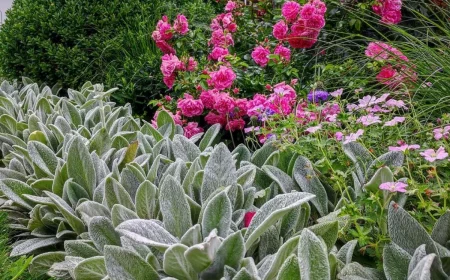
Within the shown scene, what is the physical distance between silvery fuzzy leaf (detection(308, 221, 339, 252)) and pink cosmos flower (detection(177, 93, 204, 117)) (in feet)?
6.15

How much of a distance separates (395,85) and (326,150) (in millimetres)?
1162

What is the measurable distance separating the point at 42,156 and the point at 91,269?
0.93 meters

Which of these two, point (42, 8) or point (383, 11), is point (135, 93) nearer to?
point (42, 8)

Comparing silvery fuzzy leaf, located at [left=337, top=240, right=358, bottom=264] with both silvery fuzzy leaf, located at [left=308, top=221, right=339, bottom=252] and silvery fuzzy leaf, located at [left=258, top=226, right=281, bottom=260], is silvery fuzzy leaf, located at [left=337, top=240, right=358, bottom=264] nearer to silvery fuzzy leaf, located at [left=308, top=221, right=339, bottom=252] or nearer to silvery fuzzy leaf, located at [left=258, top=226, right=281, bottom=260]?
silvery fuzzy leaf, located at [left=308, top=221, right=339, bottom=252]

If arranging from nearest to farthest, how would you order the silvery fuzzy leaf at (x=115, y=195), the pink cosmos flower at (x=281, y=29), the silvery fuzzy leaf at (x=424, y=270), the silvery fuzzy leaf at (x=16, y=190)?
the silvery fuzzy leaf at (x=424, y=270), the silvery fuzzy leaf at (x=115, y=195), the silvery fuzzy leaf at (x=16, y=190), the pink cosmos flower at (x=281, y=29)

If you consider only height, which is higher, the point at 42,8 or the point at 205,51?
the point at 42,8

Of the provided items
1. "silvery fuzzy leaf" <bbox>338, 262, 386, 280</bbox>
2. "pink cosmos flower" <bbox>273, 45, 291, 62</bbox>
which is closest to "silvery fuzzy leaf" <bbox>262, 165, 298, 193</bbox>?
"silvery fuzzy leaf" <bbox>338, 262, 386, 280</bbox>

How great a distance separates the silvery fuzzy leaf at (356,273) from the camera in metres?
1.38

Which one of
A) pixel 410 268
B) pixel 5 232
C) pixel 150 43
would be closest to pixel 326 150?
pixel 410 268

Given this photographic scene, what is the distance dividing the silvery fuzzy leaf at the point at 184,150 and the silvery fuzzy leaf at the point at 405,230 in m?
1.09

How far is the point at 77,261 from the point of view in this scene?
1.65 metres

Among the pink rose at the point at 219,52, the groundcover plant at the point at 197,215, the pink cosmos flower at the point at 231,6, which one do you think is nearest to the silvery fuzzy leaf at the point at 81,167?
the groundcover plant at the point at 197,215

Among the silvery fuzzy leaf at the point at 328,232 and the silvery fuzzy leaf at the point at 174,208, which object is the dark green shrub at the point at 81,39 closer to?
the silvery fuzzy leaf at the point at 174,208

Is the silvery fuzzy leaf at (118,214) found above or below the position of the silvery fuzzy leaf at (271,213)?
above
